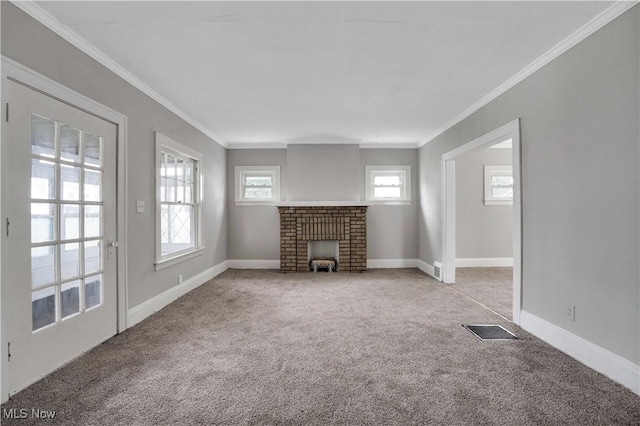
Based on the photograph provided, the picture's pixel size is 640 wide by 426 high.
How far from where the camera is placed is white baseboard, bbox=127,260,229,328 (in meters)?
3.08

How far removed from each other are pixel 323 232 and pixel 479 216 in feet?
10.6

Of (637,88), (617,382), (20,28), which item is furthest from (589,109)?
(20,28)

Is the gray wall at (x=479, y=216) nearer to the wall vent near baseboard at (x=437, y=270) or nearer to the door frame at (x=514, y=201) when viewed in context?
the wall vent near baseboard at (x=437, y=270)

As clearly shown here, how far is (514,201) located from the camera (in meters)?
3.08

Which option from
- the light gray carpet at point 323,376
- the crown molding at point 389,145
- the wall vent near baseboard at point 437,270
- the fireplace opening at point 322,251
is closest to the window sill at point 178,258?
the light gray carpet at point 323,376

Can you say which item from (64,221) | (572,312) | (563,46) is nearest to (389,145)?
(563,46)

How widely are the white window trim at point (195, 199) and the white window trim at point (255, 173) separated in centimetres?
133

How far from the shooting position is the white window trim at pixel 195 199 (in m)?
3.54

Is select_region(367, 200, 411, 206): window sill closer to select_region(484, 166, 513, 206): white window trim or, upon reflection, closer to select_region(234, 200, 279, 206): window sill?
select_region(484, 166, 513, 206): white window trim

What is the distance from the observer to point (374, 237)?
241 inches

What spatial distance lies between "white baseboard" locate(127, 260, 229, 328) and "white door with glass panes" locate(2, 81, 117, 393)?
0.27 meters

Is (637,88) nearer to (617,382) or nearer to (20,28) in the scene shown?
(617,382)

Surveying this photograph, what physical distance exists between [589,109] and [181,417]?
3336mm

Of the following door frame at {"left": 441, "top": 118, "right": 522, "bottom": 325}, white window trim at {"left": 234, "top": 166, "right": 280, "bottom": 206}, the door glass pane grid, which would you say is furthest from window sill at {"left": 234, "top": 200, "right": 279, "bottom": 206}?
the door glass pane grid
